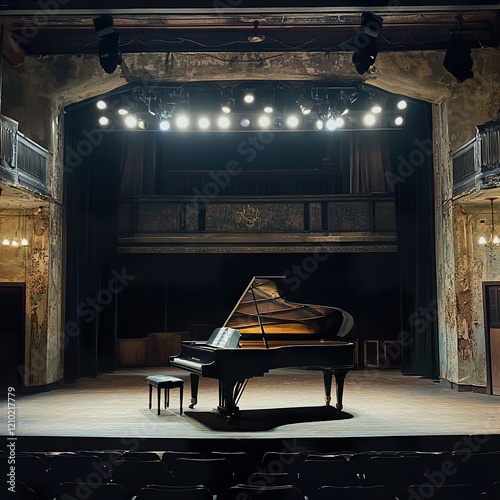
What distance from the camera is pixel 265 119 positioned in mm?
12289

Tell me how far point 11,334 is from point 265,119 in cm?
597

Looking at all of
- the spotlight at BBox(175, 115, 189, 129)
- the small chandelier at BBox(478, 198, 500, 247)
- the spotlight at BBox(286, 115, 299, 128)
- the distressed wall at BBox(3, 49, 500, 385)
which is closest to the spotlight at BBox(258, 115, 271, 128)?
the spotlight at BBox(286, 115, 299, 128)

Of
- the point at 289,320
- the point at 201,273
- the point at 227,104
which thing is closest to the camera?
the point at 289,320

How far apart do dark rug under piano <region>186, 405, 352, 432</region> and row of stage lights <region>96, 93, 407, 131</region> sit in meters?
5.57

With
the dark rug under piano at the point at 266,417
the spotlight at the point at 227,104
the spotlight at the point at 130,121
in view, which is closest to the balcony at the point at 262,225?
the spotlight at the point at 130,121

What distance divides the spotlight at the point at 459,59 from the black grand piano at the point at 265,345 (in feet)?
13.7

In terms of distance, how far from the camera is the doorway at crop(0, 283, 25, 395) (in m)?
10.2

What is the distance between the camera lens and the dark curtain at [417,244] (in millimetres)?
11805

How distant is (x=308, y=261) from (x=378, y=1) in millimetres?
7863

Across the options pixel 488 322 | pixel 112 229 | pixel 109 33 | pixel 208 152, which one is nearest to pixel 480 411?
pixel 488 322

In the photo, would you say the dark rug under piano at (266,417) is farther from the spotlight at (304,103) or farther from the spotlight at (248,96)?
the spotlight at (248,96)

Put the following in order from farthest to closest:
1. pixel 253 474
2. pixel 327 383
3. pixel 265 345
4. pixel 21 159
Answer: pixel 21 159
pixel 327 383
pixel 265 345
pixel 253 474
